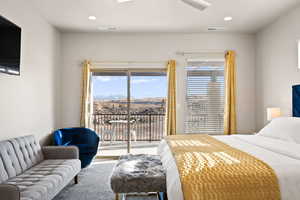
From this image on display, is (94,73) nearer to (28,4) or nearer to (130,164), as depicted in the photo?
(28,4)

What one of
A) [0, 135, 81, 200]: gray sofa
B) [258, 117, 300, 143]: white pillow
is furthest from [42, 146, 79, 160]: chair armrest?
[258, 117, 300, 143]: white pillow

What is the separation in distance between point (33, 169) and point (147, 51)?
10.7ft

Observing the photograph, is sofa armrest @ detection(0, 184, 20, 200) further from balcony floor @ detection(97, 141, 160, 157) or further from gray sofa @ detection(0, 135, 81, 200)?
balcony floor @ detection(97, 141, 160, 157)

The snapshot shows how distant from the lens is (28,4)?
3520mm

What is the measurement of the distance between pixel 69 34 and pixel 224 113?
3.83 metres

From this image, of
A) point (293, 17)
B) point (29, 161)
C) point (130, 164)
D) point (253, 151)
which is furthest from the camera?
point (293, 17)

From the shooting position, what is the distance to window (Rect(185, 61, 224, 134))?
506 centimetres

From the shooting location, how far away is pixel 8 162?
2514mm

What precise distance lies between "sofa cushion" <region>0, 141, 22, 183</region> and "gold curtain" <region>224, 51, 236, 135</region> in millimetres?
3919

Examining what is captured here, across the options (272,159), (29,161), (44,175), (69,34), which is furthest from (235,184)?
(69,34)

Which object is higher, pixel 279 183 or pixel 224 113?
pixel 224 113

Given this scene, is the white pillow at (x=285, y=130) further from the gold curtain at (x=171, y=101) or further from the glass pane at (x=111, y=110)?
the glass pane at (x=111, y=110)

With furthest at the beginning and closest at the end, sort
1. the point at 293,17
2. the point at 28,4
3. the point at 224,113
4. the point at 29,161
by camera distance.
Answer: the point at 224,113, the point at 293,17, the point at 28,4, the point at 29,161

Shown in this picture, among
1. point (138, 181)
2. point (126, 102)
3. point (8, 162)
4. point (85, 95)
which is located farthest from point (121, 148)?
point (138, 181)
